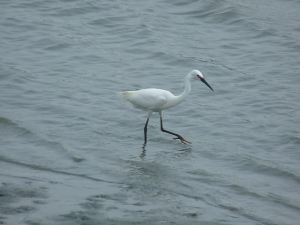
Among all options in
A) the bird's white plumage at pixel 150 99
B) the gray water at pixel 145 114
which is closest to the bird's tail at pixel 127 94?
the bird's white plumage at pixel 150 99

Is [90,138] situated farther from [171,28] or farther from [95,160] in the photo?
[171,28]

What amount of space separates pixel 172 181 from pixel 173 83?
5232mm

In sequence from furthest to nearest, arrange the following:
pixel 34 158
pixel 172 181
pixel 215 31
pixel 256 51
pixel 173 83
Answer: pixel 215 31
pixel 256 51
pixel 173 83
pixel 34 158
pixel 172 181

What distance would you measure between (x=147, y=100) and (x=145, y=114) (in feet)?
4.60

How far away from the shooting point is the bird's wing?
8.17 m

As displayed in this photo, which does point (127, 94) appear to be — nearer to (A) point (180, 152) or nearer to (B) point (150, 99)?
(B) point (150, 99)

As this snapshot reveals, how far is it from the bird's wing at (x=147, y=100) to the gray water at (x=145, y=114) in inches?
22.3

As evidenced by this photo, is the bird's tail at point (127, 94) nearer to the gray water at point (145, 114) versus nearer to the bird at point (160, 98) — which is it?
the bird at point (160, 98)

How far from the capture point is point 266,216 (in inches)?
213

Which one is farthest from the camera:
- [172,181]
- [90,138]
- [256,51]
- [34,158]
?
[256,51]

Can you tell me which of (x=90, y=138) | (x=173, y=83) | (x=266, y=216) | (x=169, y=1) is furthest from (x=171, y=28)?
(x=266, y=216)

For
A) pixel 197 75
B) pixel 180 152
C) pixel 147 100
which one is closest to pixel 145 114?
pixel 147 100

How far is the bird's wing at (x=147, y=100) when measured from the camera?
8172mm

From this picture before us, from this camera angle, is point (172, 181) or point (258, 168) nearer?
point (172, 181)
